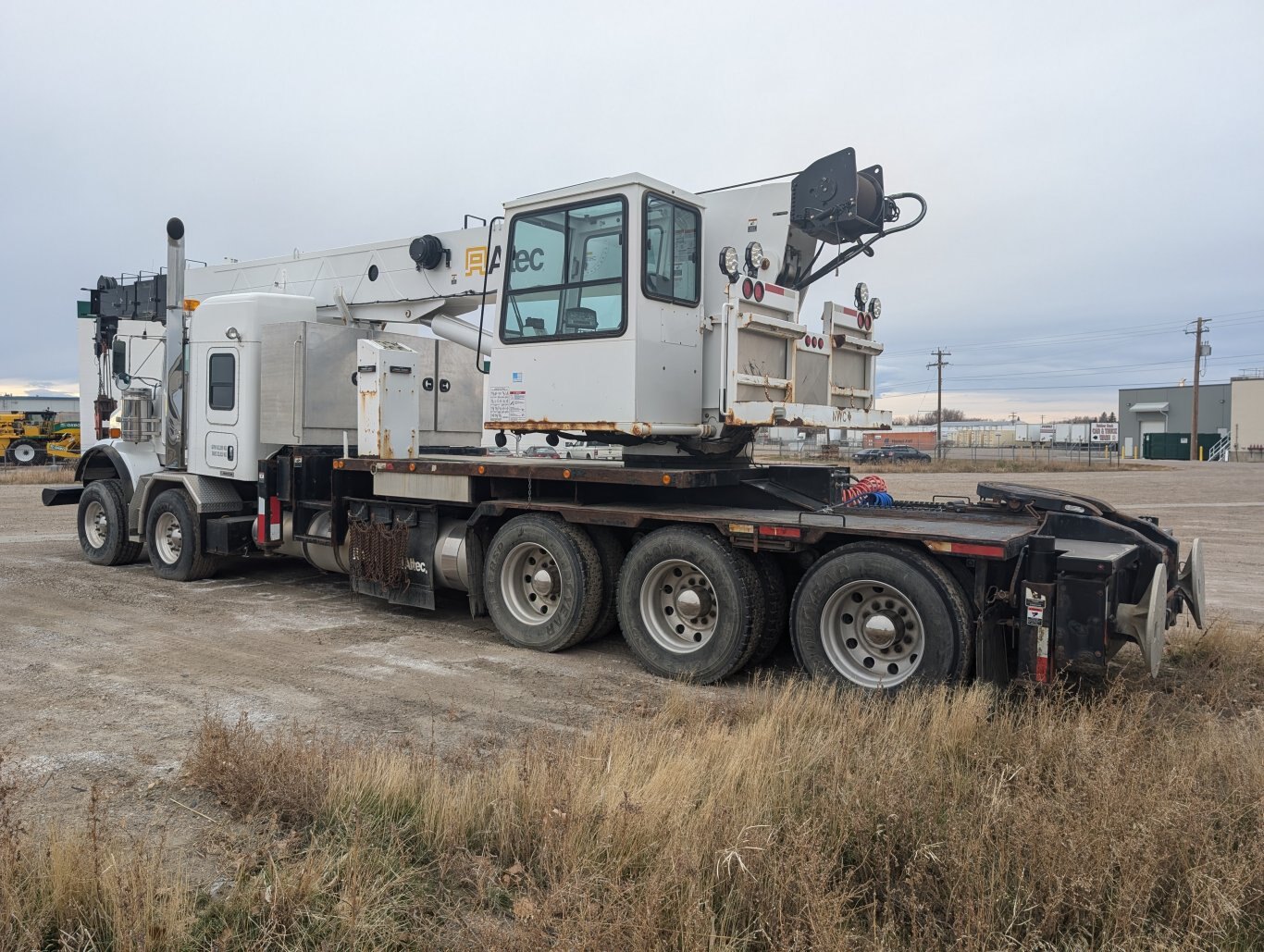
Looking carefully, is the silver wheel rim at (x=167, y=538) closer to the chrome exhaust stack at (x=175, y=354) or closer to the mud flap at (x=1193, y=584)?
the chrome exhaust stack at (x=175, y=354)

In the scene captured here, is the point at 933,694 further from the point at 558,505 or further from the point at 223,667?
the point at 223,667

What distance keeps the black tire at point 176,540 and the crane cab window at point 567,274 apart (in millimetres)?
5184

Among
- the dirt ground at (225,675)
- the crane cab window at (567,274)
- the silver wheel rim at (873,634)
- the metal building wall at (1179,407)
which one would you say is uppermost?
the metal building wall at (1179,407)

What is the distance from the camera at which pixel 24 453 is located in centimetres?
4166

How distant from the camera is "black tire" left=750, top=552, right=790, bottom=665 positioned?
676 cm

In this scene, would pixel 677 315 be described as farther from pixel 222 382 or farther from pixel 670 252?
pixel 222 382

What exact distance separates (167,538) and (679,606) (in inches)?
282

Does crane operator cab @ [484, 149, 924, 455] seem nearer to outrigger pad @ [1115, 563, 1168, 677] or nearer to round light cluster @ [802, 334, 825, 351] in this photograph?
round light cluster @ [802, 334, 825, 351]

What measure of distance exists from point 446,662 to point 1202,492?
29332 mm

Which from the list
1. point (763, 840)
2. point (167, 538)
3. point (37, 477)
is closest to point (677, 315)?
point (763, 840)

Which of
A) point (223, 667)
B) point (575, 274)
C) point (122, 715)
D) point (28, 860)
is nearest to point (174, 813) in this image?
point (28, 860)

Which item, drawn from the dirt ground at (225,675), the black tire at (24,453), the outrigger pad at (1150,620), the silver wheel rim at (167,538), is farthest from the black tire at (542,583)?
the black tire at (24,453)

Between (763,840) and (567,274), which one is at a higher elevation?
(567,274)

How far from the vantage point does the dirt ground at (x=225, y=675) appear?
16.0 ft
